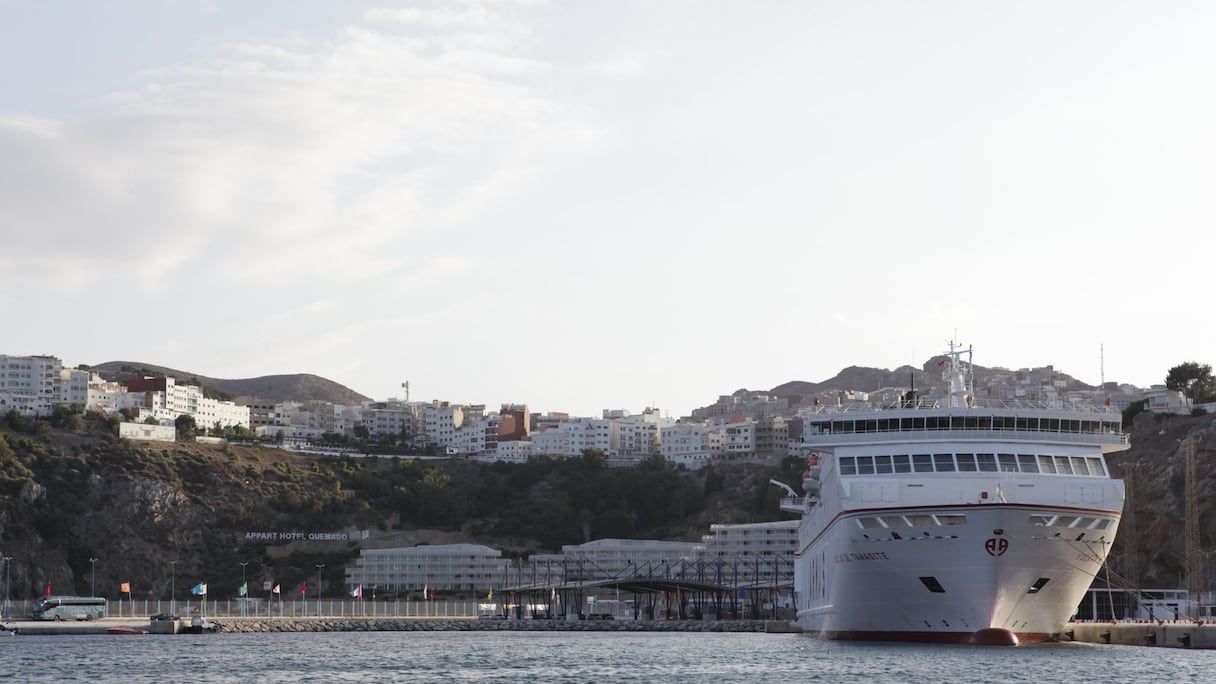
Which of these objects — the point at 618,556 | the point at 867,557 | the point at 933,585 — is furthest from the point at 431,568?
the point at 933,585

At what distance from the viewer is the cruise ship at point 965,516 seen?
60.4 metres

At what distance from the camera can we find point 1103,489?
62.7 m

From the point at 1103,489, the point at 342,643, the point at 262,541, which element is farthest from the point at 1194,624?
the point at 262,541

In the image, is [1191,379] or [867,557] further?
[1191,379]

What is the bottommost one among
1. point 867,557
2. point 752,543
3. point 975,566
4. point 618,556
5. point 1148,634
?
point 1148,634

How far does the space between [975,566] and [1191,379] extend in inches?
4553

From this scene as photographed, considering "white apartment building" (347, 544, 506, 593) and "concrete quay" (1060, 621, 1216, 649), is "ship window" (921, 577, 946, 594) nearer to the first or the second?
"concrete quay" (1060, 621, 1216, 649)

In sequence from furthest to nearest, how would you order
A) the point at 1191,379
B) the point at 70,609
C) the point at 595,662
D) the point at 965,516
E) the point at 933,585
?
1. the point at 1191,379
2. the point at 70,609
3. the point at 595,662
4. the point at 933,585
5. the point at 965,516

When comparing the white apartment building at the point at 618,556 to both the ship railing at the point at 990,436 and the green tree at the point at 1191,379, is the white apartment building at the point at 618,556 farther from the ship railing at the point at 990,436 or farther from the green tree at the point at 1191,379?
the ship railing at the point at 990,436

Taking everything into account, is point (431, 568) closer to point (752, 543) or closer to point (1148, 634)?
point (752, 543)

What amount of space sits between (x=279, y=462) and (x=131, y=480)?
1071 inches

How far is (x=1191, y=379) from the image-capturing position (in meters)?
166

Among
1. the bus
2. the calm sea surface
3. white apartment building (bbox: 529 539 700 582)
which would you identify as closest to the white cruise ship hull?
the calm sea surface

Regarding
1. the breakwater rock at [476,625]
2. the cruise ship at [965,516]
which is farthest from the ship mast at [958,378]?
the breakwater rock at [476,625]
